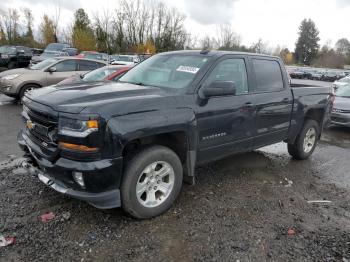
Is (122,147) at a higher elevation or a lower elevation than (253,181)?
higher

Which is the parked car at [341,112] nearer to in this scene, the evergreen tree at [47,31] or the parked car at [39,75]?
the parked car at [39,75]

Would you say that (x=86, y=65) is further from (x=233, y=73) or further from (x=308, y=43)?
→ (x=308, y=43)

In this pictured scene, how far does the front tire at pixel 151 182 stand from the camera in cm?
333

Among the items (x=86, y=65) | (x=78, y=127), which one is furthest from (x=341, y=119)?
(x=86, y=65)

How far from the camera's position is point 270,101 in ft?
15.7

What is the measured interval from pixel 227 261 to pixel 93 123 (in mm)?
1759

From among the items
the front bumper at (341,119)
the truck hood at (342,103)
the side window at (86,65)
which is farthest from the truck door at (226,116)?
the side window at (86,65)

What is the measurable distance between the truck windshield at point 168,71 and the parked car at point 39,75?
23.2ft

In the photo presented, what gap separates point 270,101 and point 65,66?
8.67 meters

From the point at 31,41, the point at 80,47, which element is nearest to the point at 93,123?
the point at 80,47

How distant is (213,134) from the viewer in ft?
13.3

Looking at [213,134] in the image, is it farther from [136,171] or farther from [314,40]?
[314,40]

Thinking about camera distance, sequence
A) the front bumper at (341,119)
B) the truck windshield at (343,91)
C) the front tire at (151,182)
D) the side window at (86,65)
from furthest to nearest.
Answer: the side window at (86,65)
the truck windshield at (343,91)
the front bumper at (341,119)
the front tire at (151,182)

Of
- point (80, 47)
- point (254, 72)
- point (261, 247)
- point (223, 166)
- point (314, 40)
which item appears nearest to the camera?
point (261, 247)
